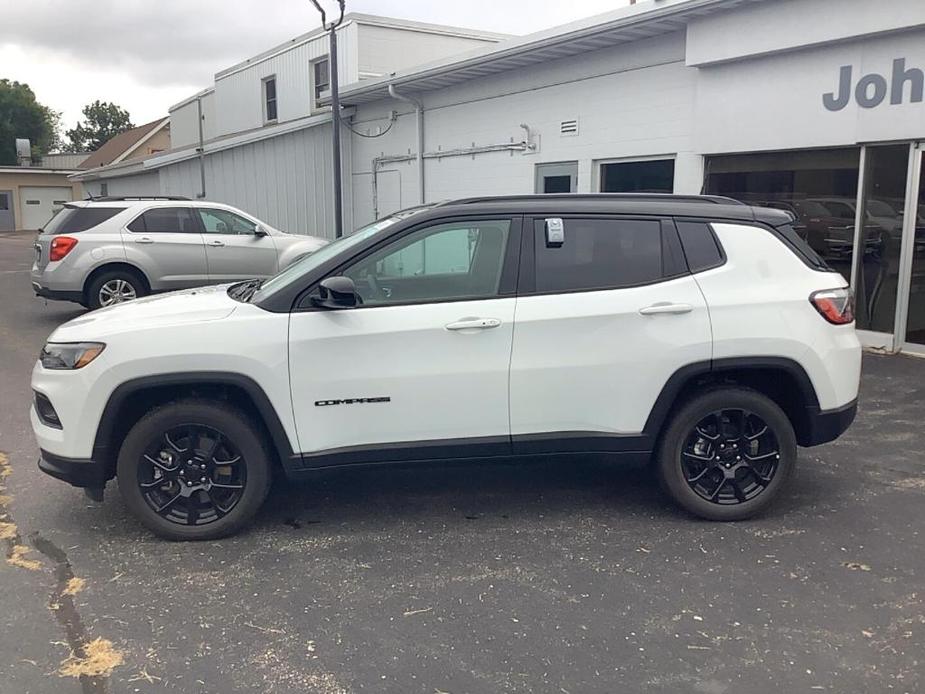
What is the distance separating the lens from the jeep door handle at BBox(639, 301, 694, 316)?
4238mm

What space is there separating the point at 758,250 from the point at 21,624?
3988 mm

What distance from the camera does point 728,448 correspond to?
14.6 ft

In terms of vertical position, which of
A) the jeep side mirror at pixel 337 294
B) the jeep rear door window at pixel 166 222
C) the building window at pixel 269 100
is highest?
the building window at pixel 269 100

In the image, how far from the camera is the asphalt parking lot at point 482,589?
10.0 feet

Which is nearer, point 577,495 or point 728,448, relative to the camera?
point 728,448

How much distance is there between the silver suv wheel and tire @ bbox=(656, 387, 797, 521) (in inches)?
357

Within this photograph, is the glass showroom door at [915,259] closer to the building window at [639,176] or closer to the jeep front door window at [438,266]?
the building window at [639,176]

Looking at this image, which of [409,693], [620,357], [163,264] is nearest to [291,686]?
[409,693]

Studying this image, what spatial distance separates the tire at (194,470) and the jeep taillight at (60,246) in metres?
7.96

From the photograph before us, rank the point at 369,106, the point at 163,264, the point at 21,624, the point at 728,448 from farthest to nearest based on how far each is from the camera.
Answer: the point at 369,106
the point at 163,264
the point at 728,448
the point at 21,624

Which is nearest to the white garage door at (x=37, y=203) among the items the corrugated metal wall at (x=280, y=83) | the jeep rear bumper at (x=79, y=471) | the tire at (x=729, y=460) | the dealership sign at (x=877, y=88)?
the corrugated metal wall at (x=280, y=83)

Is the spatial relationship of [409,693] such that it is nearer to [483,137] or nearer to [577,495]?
[577,495]

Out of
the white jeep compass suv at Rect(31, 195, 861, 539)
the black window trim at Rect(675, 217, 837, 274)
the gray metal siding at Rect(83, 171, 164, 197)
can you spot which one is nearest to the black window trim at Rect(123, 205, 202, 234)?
the white jeep compass suv at Rect(31, 195, 861, 539)

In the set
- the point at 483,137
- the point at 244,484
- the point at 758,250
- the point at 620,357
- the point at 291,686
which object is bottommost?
the point at 291,686
